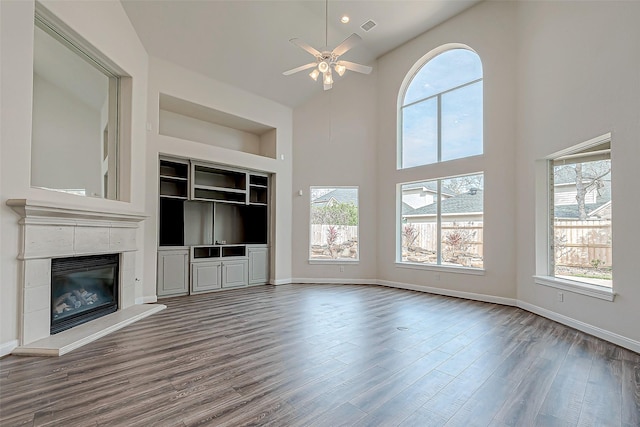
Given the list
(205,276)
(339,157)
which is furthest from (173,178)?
(339,157)

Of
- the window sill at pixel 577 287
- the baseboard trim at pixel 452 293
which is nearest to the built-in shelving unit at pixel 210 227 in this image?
the baseboard trim at pixel 452 293

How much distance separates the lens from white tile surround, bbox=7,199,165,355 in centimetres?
314

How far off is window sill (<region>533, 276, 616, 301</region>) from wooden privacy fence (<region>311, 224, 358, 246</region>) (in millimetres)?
3623

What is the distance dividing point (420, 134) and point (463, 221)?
2.04 metres

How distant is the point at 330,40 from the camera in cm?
622

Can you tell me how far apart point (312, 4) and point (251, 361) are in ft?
18.4

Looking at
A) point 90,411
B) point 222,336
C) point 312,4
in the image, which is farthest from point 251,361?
point 312,4

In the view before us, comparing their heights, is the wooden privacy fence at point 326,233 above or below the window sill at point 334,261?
above

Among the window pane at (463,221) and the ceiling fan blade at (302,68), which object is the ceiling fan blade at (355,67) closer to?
the ceiling fan blade at (302,68)

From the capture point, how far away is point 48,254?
340cm

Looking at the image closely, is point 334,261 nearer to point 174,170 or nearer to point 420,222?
point 420,222

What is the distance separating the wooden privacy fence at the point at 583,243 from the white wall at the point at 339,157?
348 centimetres

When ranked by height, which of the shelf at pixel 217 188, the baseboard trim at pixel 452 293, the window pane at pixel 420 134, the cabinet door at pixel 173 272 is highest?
the window pane at pixel 420 134

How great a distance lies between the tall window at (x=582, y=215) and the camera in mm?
3869
